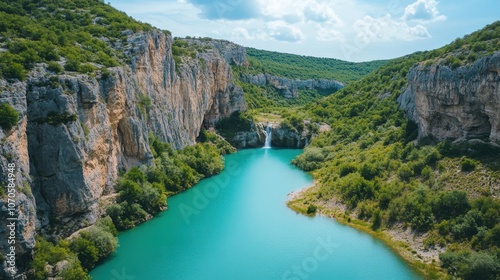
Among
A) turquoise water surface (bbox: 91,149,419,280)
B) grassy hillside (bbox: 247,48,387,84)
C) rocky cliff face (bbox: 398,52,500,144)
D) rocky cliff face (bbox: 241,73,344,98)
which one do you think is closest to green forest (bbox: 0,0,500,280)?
rocky cliff face (bbox: 398,52,500,144)

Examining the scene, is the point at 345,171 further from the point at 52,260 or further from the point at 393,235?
the point at 52,260

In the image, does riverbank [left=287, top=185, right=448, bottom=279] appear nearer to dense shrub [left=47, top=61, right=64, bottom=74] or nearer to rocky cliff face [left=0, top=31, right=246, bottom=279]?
rocky cliff face [left=0, top=31, right=246, bottom=279]

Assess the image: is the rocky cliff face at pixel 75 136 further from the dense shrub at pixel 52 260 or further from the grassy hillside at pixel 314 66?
the grassy hillside at pixel 314 66

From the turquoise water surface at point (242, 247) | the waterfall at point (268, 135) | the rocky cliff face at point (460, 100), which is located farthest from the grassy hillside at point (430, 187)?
the waterfall at point (268, 135)

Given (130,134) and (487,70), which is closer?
(487,70)

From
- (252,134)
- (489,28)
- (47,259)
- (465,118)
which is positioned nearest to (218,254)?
(47,259)

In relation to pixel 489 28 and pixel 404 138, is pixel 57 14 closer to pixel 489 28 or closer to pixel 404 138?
pixel 404 138
